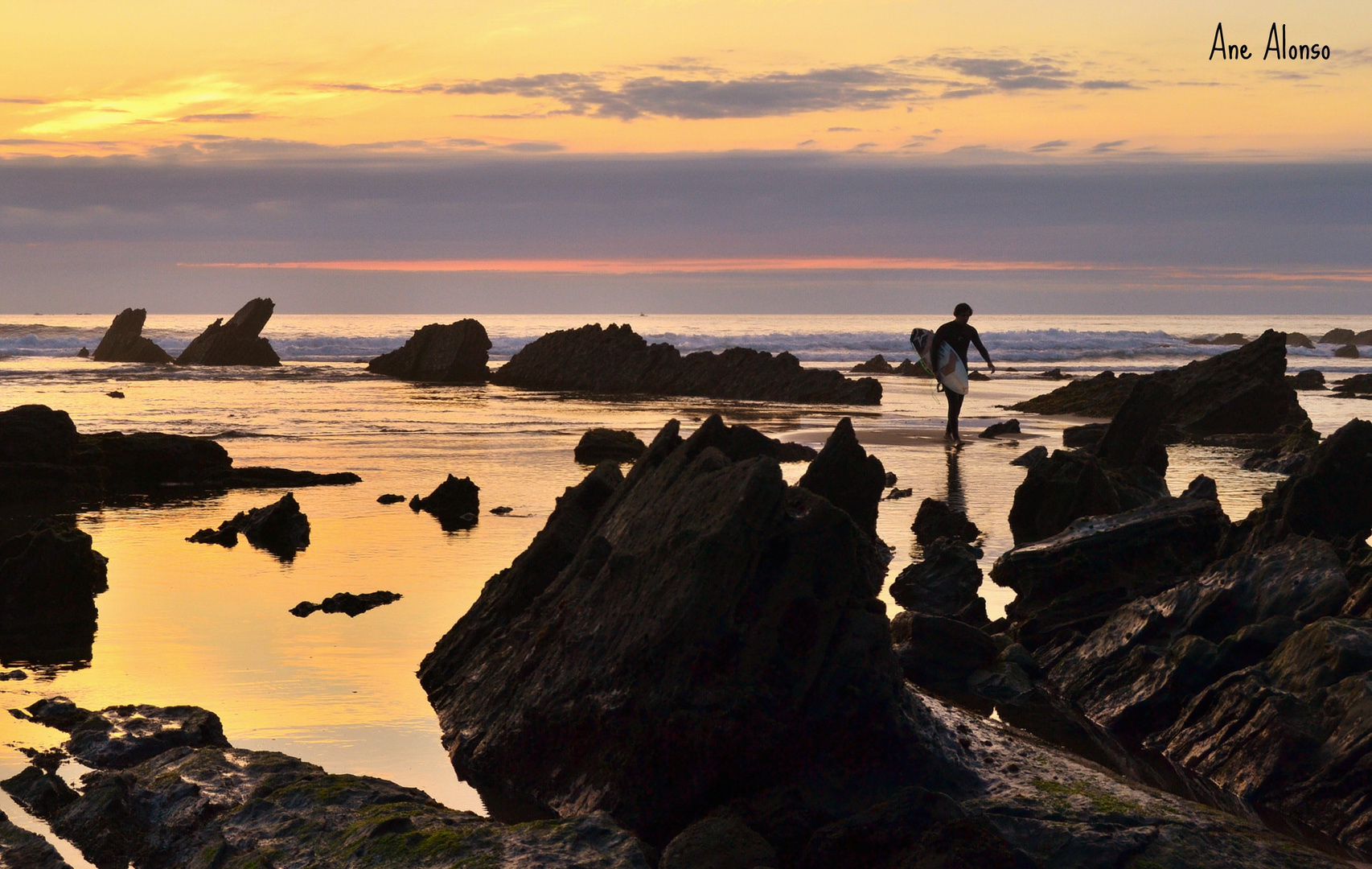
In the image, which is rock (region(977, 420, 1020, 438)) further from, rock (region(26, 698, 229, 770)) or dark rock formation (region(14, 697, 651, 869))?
dark rock formation (region(14, 697, 651, 869))

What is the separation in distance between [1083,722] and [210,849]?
575cm

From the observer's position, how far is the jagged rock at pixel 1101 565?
10.6 metres

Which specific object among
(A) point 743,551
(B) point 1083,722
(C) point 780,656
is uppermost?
(A) point 743,551

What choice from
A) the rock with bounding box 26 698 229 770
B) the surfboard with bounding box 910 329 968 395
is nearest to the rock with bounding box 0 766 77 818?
the rock with bounding box 26 698 229 770

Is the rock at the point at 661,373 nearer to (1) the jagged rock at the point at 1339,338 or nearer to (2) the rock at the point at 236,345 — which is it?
(2) the rock at the point at 236,345

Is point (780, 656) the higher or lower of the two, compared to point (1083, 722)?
higher

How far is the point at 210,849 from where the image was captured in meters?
5.71

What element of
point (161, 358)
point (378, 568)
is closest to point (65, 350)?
point (161, 358)

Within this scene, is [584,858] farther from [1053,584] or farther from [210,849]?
[1053,584]

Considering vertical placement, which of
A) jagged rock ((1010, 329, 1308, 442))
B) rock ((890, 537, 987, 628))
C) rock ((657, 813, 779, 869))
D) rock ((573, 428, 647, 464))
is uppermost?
jagged rock ((1010, 329, 1308, 442))

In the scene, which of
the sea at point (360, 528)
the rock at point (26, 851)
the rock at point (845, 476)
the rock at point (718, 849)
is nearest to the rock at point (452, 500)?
the sea at point (360, 528)

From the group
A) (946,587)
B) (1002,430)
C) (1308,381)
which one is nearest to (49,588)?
(946,587)

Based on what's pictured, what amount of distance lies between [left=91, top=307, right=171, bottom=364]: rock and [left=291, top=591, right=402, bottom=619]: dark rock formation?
240 feet

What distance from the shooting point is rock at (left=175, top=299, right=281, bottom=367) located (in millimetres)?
75812
